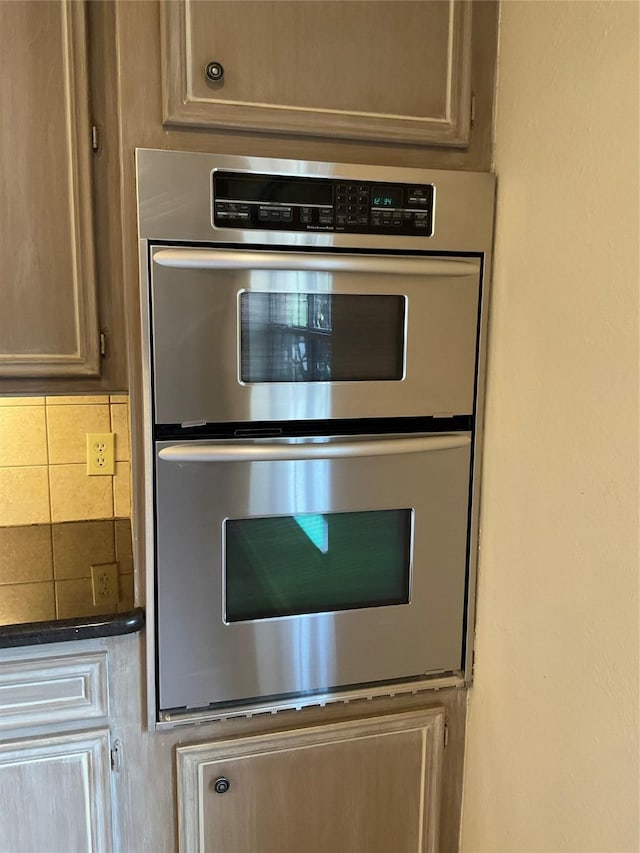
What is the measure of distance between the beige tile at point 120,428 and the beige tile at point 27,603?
51cm

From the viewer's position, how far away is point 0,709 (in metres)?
1.20

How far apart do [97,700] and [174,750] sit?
0.59 feet

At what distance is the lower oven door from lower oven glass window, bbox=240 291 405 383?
5.1 inches

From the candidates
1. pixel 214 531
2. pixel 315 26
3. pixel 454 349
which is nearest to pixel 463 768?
pixel 214 531

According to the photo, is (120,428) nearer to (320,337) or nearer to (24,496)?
(24,496)

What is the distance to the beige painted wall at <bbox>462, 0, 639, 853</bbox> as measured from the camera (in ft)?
3.15

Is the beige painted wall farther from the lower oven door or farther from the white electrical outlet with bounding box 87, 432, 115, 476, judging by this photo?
the white electrical outlet with bounding box 87, 432, 115, 476

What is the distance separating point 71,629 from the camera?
3.88 ft

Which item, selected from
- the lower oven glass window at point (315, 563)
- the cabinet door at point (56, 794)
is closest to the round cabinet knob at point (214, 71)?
the lower oven glass window at point (315, 563)

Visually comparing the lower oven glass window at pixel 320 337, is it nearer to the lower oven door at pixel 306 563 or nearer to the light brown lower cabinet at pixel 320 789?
the lower oven door at pixel 306 563

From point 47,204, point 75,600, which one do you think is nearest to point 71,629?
point 75,600

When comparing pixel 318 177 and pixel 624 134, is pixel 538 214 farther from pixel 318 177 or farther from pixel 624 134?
pixel 318 177

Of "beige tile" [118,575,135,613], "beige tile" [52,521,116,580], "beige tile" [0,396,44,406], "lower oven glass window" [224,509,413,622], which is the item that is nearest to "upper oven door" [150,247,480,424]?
"lower oven glass window" [224,509,413,622]

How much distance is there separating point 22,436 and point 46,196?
0.68 metres
